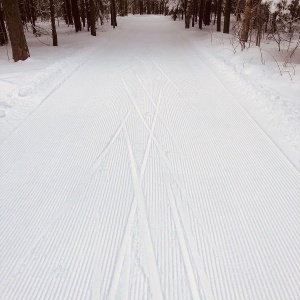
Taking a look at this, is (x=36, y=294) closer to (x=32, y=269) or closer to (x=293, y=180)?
(x=32, y=269)

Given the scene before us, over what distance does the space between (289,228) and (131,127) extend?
3.11 meters

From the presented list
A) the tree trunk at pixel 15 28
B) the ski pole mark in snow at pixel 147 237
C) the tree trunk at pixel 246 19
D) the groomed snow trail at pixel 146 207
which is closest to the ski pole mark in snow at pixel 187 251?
the groomed snow trail at pixel 146 207

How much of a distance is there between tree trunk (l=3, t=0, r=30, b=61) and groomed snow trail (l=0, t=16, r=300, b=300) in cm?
527

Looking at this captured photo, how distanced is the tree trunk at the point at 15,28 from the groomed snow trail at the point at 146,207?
5267mm

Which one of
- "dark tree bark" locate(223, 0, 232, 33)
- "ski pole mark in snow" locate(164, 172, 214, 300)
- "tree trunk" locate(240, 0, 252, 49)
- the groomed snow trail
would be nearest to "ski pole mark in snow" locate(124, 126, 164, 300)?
the groomed snow trail

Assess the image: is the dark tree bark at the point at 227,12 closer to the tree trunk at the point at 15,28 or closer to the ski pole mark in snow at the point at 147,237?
the tree trunk at the point at 15,28

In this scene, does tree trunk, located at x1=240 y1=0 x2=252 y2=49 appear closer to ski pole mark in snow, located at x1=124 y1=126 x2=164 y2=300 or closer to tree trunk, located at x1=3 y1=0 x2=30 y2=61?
tree trunk, located at x1=3 y1=0 x2=30 y2=61

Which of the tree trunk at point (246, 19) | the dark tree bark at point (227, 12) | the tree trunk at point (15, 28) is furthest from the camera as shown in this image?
the dark tree bark at point (227, 12)

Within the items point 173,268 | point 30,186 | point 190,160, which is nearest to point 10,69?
point 30,186

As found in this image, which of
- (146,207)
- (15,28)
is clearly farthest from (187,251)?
(15,28)

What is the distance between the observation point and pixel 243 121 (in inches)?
213

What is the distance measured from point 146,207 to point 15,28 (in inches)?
363

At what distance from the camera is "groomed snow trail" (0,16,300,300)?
2.50 m

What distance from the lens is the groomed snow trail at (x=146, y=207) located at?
250 centimetres
